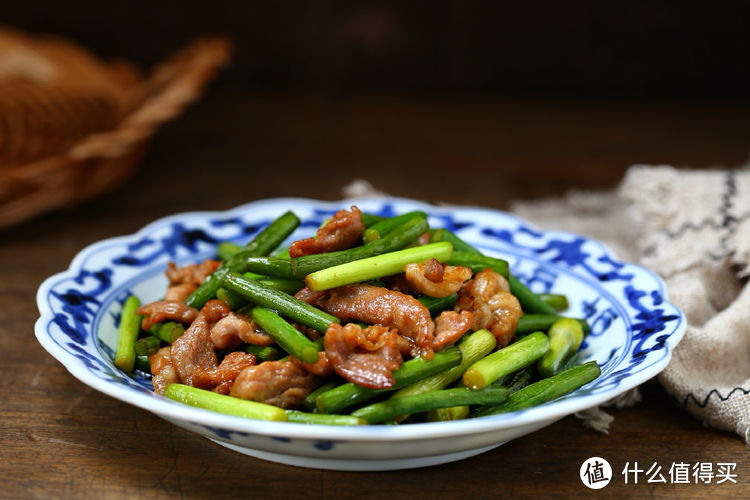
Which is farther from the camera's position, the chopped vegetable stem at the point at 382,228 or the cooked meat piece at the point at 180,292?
the cooked meat piece at the point at 180,292

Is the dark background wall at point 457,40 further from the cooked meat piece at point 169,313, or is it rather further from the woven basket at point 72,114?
the cooked meat piece at point 169,313

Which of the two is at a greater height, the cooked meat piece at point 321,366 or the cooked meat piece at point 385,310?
the cooked meat piece at point 385,310

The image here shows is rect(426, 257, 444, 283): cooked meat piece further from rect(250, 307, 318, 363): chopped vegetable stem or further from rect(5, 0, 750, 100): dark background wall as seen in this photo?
rect(5, 0, 750, 100): dark background wall

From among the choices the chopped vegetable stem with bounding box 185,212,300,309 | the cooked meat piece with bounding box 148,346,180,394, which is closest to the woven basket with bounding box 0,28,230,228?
the chopped vegetable stem with bounding box 185,212,300,309

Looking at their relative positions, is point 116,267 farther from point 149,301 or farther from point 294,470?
point 294,470

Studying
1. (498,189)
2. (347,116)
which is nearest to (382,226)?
(498,189)

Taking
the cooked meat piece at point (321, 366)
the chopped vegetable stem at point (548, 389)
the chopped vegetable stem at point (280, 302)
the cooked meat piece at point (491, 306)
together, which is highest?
the cooked meat piece at point (491, 306)

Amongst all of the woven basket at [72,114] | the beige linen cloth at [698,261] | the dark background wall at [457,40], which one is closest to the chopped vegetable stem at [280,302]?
the beige linen cloth at [698,261]
